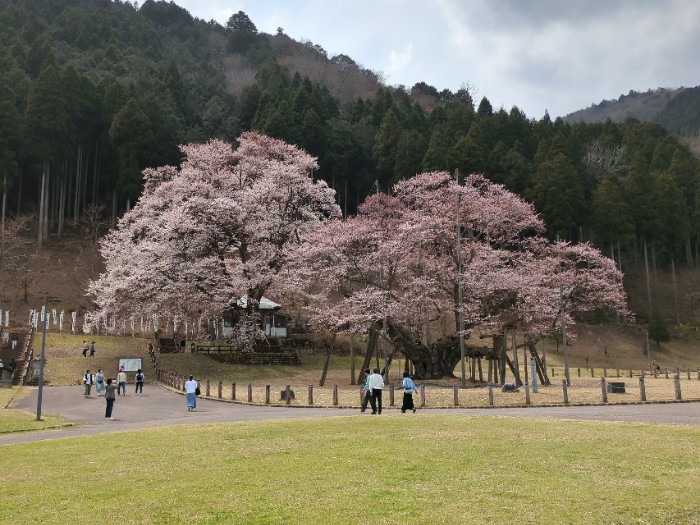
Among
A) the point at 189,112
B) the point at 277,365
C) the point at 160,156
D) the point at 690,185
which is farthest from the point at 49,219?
the point at 690,185

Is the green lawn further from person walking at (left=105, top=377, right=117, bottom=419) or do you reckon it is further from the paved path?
person walking at (left=105, top=377, right=117, bottom=419)

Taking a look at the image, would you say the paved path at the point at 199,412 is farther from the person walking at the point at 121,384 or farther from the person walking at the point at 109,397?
the person walking at the point at 121,384

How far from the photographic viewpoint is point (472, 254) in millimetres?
31672

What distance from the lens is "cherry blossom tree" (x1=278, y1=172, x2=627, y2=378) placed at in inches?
1209

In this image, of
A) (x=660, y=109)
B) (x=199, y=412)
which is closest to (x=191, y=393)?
(x=199, y=412)

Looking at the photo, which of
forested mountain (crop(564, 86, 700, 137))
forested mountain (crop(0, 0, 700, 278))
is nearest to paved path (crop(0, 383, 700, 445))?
forested mountain (crop(0, 0, 700, 278))

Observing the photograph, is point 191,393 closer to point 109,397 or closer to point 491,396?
point 109,397

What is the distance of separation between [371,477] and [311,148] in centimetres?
6105

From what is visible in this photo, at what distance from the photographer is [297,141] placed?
6519 cm

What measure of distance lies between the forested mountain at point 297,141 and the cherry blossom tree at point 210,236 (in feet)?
54.2

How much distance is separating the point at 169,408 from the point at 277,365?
642 inches

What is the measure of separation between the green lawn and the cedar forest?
25.8 meters

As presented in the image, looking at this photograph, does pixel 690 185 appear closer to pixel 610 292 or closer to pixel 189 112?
pixel 610 292

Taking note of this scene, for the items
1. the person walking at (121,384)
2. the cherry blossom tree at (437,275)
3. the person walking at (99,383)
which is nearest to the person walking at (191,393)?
the person walking at (121,384)
